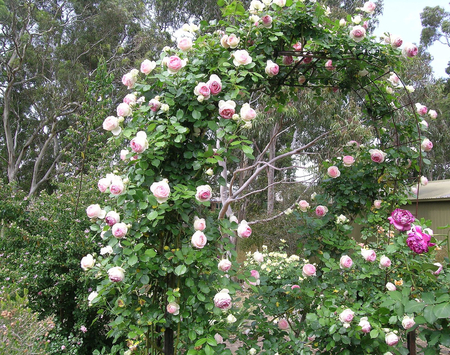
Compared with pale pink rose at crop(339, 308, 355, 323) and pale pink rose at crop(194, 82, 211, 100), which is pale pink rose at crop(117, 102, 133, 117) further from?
pale pink rose at crop(339, 308, 355, 323)

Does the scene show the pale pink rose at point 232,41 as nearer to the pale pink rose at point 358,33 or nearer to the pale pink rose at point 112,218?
the pale pink rose at point 358,33

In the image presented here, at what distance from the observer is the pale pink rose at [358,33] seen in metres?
1.68

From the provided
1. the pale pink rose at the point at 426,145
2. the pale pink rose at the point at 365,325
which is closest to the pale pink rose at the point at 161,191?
the pale pink rose at the point at 365,325

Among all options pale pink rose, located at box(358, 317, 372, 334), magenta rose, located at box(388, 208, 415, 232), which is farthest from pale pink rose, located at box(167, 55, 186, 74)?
pale pink rose, located at box(358, 317, 372, 334)

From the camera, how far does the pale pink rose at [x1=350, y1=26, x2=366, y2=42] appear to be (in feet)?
5.52

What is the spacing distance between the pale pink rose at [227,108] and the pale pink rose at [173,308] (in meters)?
0.78

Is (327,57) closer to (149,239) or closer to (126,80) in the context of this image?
(126,80)

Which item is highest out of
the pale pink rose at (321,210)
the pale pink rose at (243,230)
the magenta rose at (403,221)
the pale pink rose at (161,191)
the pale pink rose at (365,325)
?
the pale pink rose at (161,191)

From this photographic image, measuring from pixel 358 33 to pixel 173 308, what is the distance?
5.03ft

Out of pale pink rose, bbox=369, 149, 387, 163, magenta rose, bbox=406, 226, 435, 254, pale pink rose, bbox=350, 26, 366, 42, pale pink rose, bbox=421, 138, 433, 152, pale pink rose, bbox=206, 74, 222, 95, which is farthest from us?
pale pink rose, bbox=369, 149, 387, 163

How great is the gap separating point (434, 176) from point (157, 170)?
16.5 metres

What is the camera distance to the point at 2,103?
10.1m

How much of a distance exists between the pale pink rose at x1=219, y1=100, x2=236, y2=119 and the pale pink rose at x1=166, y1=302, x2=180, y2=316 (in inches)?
30.6

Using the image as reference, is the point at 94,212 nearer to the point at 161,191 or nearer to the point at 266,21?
the point at 161,191
